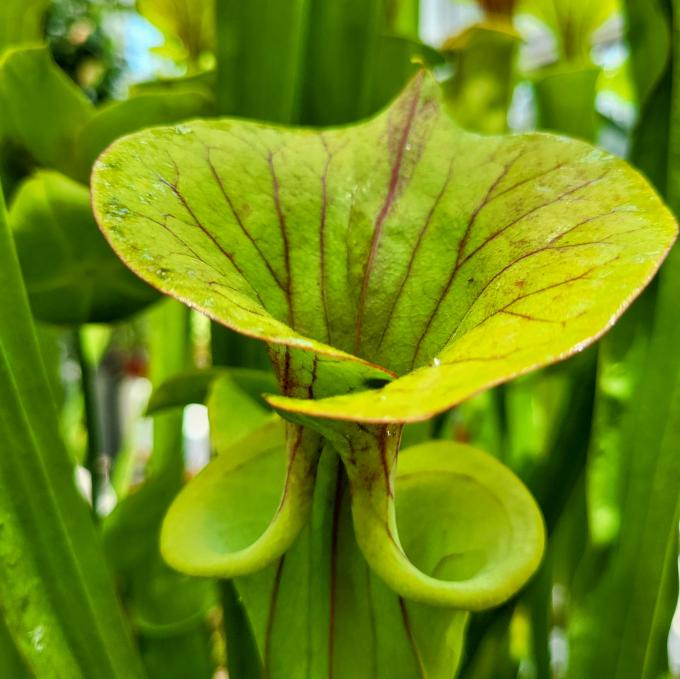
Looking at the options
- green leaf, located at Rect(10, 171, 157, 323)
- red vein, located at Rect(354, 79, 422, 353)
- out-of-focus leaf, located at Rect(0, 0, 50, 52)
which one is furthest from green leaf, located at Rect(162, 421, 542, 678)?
out-of-focus leaf, located at Rect(0, 0, 50, 52)

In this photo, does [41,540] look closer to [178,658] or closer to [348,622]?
[348,622]

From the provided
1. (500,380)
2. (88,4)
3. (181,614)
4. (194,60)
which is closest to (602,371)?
(500,380)

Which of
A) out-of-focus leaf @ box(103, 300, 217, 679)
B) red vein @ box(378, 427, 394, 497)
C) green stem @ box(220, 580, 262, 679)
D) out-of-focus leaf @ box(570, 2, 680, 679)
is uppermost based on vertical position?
red vein @ box(378, 427, 394, 497)

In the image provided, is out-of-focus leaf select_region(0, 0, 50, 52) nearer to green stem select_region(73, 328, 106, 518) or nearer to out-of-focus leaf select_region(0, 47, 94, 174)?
out-of-focus leaf select_region(0, 47, 94, 174)

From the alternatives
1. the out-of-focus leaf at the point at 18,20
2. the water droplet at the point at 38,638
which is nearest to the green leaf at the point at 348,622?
the water droplet at the point at 38,638

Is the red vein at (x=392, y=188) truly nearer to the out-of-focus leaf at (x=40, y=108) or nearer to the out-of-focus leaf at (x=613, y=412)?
the out-of-focus leaf at (x=613, y=412)

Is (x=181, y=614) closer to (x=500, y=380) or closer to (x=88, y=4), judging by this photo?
(x=500, y=380)
